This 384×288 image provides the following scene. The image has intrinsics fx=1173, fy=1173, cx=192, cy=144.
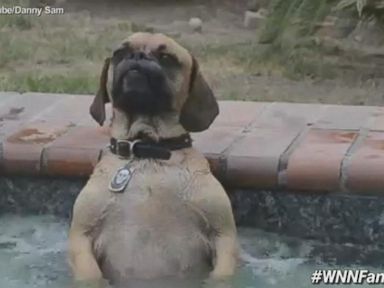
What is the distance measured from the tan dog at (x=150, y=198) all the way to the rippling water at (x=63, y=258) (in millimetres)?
136

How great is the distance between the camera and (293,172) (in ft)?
13.4

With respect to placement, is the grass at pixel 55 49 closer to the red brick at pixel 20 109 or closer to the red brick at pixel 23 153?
the red brick at pixel 20 109

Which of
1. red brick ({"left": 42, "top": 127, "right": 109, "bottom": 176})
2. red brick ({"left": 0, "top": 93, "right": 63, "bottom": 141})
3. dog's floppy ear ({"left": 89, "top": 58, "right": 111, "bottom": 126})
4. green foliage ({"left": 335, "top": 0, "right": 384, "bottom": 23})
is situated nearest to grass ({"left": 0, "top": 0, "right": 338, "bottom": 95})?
green foliage ({"left": 335, "top": 0, "right": 384, "bottom": 23})

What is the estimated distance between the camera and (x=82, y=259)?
364 centimetres

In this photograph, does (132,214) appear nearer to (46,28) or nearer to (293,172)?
(293,172)

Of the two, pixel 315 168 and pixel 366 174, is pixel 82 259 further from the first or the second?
pixel 366 174

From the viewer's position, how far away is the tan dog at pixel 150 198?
11.9ft

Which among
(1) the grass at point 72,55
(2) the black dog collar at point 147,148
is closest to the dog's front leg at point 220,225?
(2) the black dog collar at point 147,148

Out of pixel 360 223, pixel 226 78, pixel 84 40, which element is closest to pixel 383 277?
pixel 360 223

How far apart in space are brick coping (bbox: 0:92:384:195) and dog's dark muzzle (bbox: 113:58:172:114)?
59 cm

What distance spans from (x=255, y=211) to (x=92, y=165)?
62cm

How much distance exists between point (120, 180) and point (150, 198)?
0.11 m

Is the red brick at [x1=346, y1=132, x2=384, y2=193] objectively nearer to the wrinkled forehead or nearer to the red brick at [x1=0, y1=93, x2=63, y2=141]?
the wrinkled forehead

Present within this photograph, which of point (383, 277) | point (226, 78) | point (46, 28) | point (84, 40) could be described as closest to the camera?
point (383, 277)
